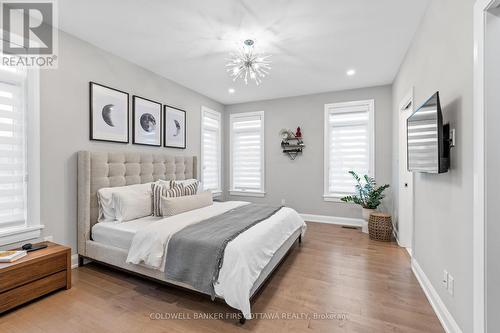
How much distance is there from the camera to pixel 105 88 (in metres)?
3.02

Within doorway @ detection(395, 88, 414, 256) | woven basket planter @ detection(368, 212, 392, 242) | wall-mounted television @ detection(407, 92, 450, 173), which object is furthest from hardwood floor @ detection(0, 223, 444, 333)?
wall-mounted television @ detection(407, 92, 450, 173)

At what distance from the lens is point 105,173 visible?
2.90m

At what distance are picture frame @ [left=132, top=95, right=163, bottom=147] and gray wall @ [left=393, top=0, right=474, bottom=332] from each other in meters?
3.59

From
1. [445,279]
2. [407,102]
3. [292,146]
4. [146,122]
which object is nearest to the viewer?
[445,279]

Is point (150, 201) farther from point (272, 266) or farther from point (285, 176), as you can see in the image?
point (285, 176)

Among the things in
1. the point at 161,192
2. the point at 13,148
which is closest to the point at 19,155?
the point at 13,148

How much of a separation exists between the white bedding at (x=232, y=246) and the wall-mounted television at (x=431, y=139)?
1.51m

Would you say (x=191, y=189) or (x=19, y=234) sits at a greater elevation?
(x=191, y=189)

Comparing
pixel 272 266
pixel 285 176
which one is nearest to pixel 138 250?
pixel 272 266

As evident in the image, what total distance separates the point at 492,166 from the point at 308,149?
12.2 ft

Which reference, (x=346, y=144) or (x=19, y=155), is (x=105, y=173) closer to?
(x=19, y=155)

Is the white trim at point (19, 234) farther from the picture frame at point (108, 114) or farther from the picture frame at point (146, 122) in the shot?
the picture frame at point (146, 122)

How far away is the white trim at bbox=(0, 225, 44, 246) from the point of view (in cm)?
216

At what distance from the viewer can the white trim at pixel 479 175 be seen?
1.26m
